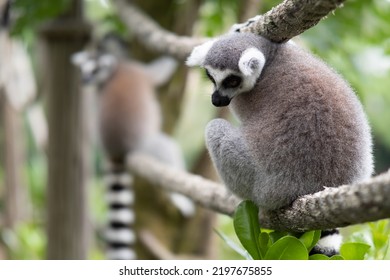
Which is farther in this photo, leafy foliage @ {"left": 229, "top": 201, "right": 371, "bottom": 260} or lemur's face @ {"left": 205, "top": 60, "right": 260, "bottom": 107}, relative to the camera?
lemur's face @ {"left": 205, "top": 60, "right": 260, "bottom": 107}

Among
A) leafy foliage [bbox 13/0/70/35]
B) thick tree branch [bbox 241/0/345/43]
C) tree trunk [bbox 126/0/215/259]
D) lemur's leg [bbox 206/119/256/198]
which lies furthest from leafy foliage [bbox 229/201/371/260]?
leafy foliage [bbox 13/0/70/35]

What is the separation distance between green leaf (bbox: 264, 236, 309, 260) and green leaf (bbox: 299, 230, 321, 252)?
0.11m

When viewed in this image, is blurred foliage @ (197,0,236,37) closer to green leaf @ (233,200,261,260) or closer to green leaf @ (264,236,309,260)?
green leaf @ (233,200,261,260)

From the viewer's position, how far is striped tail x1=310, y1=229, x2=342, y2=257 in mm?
1824

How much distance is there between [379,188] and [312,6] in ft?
1.84

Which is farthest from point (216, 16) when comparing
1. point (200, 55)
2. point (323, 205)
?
point (323, 205)

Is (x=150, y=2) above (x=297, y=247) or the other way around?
above

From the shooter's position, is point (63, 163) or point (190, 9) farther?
point (63, 163)

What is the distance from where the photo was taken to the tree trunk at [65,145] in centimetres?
405

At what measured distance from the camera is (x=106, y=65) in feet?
17.7

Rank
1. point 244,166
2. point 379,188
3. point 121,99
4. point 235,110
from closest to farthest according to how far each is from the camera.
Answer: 1. point 379,188
2. point 244,166
3. point 235,110
4. point 121,99

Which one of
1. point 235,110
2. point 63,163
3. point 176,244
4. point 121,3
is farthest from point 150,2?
point 235,110

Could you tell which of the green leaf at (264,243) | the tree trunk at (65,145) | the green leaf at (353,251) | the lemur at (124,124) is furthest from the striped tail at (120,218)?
the green leaf at (353,251)
